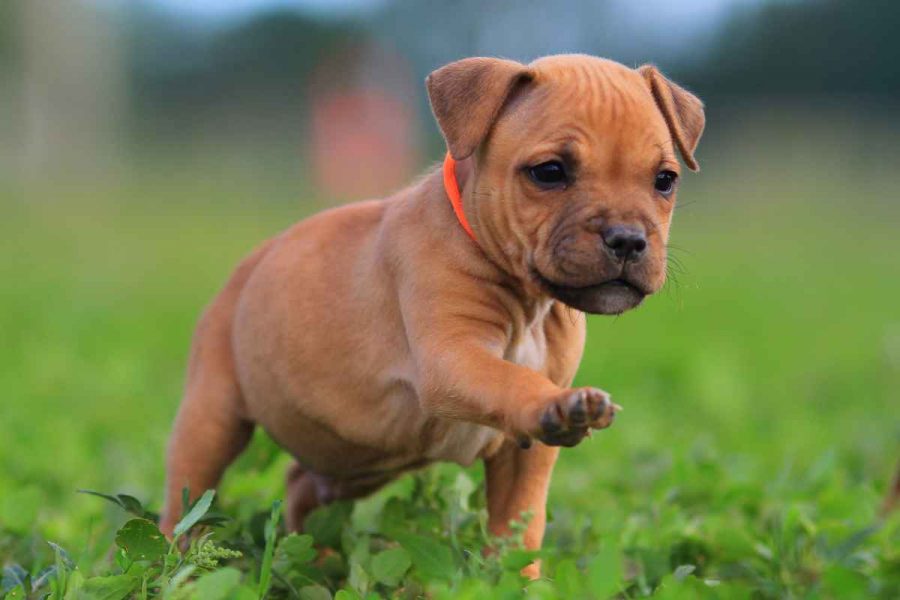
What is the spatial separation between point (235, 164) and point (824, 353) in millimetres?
28509

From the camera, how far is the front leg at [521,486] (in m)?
4.20

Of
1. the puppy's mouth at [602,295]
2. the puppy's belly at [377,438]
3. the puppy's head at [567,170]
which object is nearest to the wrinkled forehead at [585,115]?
the puppy's head at [567,170]

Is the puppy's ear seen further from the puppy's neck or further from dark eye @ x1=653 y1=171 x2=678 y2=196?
dark eye @ x1=653 y1=171 x2=678 y2=196

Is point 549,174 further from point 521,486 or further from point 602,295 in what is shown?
point 521,486

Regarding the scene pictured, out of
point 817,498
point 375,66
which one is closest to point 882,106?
point 375,66

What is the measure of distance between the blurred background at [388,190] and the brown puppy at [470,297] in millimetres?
519

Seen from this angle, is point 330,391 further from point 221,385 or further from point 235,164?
point 235,164

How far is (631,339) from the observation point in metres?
11.2

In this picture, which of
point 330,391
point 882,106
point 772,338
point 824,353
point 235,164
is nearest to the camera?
point 330,391

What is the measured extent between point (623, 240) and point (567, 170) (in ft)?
0.89

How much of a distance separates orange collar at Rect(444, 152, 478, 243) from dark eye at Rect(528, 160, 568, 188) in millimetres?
281

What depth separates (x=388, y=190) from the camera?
31.0m

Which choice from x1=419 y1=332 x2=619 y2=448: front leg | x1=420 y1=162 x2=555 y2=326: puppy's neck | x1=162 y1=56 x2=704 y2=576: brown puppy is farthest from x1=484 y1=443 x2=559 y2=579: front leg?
x1=419 y1=332 x2=619 y2=448: front leg

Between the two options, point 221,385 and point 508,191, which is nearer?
point 508,191
